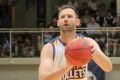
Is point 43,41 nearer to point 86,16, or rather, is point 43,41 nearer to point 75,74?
point 86,16

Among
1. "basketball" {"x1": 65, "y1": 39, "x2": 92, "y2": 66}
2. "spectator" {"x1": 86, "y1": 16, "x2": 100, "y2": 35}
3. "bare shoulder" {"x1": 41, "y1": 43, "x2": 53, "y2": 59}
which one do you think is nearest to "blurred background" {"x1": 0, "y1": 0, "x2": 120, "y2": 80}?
"spectator" {"x1": 86, "y1": 16, "x2": 100, "y2": 35}

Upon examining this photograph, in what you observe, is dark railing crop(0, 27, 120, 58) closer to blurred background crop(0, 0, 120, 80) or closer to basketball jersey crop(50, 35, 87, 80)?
blurred background crop(0, 0, 120, 80)

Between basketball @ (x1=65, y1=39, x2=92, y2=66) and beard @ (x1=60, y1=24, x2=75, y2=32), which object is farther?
beard @ (x1=60, y1=24, x2=75, y2=32)

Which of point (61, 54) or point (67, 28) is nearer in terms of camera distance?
point (67, 28)

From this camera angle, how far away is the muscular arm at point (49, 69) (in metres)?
3.27

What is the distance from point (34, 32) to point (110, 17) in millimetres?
2408

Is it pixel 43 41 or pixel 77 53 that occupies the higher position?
pixel 77 53

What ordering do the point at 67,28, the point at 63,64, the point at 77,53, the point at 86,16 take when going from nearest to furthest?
1. the point at 77,53
2. the point at 67,28
3. the point at 63,64
4. the point at 86,16

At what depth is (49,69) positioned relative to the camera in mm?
3535

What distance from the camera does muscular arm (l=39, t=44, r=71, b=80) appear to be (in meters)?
3.27

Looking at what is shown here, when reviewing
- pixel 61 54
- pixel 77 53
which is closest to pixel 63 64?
pixel 61 54

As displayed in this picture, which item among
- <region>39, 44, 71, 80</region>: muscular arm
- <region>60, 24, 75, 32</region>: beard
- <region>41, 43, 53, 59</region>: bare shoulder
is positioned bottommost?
<region>39, 44, 71, 80</region>: muscular arm

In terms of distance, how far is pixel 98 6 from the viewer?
44.0ft

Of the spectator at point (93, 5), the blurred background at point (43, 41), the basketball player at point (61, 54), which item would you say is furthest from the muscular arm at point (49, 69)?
the spectator at point (93, 5)
